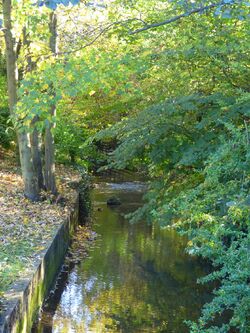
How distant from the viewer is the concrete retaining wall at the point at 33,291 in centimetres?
737

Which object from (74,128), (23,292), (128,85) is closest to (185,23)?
(128,85)

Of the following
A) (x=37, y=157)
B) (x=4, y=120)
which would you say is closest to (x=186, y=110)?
(x=37, y=157)

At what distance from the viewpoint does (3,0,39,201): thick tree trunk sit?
14396 mm

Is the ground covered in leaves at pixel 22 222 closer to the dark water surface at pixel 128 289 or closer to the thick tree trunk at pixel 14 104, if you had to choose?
the thick tree trunk at pixel 14 104

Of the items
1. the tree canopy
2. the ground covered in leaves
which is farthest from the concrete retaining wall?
the tree canopy

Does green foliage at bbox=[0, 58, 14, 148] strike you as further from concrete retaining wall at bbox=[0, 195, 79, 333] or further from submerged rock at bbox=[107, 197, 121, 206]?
concrete retaining wall at bbox=[0, 195, 79, 333]

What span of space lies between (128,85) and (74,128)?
44.7 ft

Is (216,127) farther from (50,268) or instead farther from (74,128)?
(74,128)

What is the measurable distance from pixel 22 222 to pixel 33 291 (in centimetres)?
391

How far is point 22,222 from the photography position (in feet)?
42.9

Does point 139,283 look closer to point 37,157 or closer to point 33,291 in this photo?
point 33,291

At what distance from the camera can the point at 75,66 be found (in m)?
8.88

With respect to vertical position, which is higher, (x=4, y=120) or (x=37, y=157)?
(x=37, y=157)

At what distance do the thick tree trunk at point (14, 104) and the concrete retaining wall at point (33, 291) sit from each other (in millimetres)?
2215
